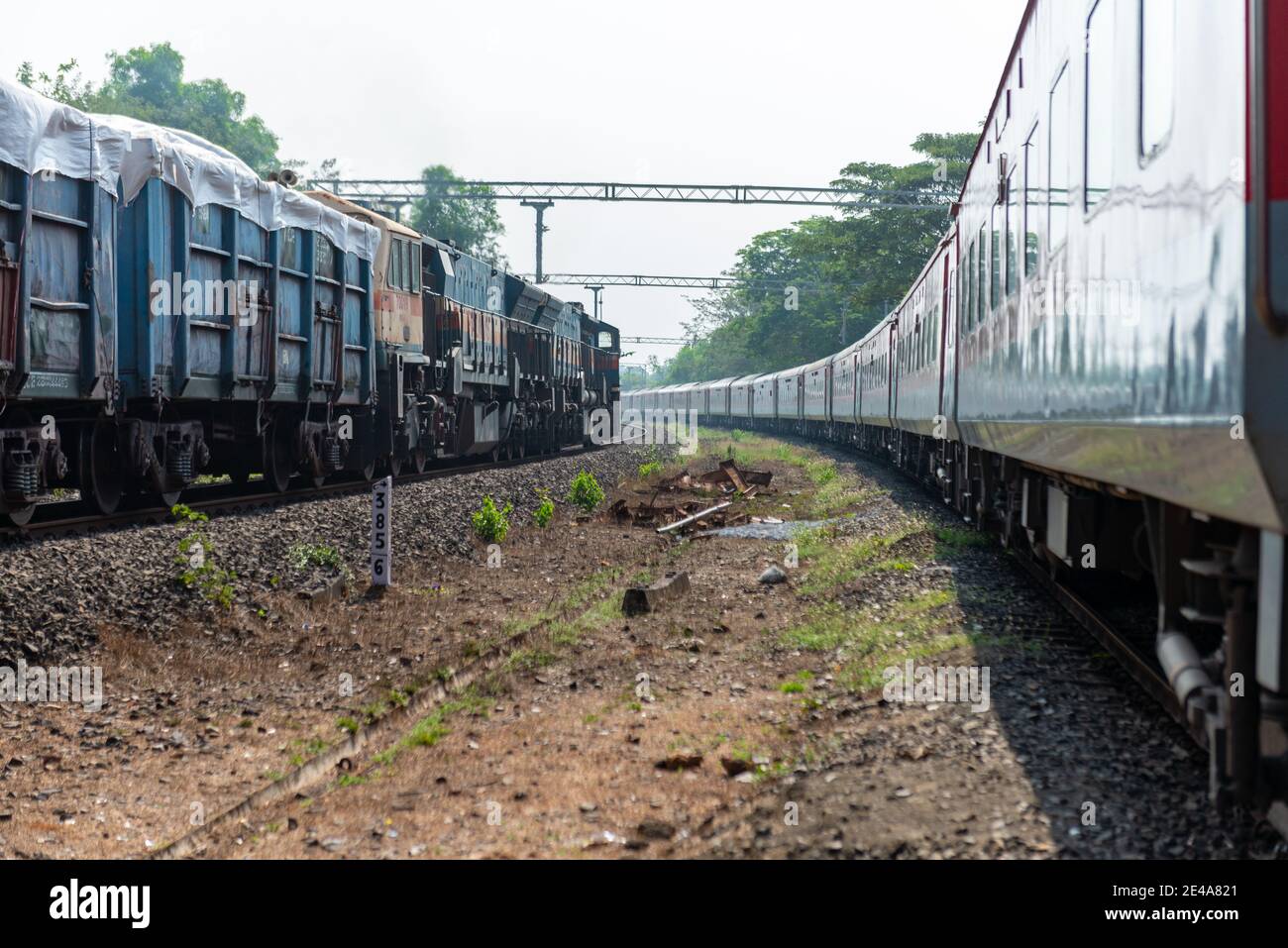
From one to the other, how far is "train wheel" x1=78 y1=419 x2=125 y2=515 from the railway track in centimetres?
15

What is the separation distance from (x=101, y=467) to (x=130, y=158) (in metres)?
2.66

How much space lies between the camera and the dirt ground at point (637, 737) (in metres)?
4.36

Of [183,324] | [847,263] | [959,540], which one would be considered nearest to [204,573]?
[183,324]

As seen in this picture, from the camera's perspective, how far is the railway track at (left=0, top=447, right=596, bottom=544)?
9562 millimetres

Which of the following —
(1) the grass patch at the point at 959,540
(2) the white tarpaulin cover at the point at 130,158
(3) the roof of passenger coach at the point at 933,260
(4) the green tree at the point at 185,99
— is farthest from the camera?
(4) the green tree at the point at 185,99

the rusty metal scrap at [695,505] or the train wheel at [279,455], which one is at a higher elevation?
the train wheel at [279,455]

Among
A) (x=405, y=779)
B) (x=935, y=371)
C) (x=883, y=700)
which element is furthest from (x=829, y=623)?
(x=935, y=371)

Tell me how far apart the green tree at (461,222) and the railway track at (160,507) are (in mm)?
76008

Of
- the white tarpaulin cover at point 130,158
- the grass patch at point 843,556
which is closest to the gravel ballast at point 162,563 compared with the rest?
the white tarpaulin cover at point 130,158

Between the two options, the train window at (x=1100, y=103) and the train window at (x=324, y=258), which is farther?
the train window at (x=324, y=258)

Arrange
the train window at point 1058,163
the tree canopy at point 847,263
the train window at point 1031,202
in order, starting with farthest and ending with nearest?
1. the tree canopy at point 847,263
2. the train window at point 1031,202
3. the train window at point 1058,163

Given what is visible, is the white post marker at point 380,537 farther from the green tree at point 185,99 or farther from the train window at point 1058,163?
the green tree at point 185,99

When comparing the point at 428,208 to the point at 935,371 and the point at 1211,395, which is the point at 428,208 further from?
the point at 1211,395

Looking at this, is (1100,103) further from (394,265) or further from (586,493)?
(394,265)
